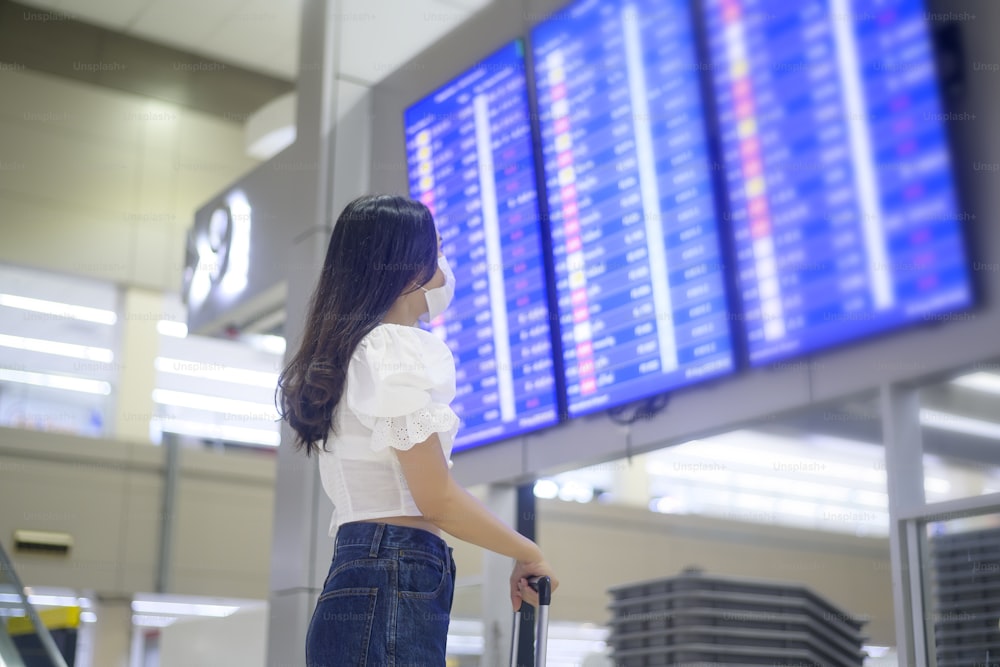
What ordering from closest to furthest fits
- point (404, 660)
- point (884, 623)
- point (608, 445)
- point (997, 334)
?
point (404, 660), point (997, 334), point (608, 445), point (884, 623)

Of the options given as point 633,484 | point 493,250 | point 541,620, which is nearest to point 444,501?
point 541,620

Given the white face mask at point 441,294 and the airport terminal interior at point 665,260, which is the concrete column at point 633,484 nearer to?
the airport terminal interior at point 665,260

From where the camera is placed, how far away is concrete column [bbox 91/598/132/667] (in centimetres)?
997

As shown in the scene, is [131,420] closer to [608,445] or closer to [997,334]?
[608,445]

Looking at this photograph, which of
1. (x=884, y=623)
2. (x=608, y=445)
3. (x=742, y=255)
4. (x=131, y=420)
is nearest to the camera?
(x=742, y=255)

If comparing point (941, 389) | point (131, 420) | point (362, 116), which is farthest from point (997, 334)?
point (131, 420)

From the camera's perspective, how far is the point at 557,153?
11.5ft

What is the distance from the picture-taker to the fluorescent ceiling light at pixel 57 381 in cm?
1002

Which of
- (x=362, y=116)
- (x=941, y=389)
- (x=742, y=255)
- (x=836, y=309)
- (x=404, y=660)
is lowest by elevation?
(x=404, y=660)

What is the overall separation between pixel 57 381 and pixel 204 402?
55.5 inches

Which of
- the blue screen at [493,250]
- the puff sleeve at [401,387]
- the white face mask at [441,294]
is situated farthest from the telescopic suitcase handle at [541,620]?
the blue screen at [493,250]

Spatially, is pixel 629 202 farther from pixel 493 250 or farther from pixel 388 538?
pixel 388 538

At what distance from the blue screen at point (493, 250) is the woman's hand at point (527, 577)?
1459 millimetres

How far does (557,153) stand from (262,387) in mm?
8615
